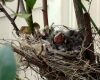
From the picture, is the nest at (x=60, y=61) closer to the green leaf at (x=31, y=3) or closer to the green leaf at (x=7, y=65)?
the green leaf at (x=31, y=3)

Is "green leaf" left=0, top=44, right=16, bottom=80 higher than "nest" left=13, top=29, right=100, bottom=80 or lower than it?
higher

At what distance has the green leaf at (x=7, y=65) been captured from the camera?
0.27 feet

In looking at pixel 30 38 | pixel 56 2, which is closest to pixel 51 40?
pixel 30 38

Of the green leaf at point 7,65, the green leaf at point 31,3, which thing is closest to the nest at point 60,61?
the green leaf at point 31,3

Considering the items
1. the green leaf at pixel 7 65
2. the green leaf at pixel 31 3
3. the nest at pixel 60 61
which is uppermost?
Result: the green leaf at pixel 31 3

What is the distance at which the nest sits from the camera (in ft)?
1.33

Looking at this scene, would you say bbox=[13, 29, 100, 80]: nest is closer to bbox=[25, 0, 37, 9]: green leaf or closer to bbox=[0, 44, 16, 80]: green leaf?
bbox=[25, 0, 37, 9]: green leaf

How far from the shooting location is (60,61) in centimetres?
42

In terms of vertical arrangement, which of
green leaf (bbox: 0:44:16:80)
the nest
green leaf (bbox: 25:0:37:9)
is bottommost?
the nest

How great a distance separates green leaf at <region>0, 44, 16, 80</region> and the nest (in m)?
0.31

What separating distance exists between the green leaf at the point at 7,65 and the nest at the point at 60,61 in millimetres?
312

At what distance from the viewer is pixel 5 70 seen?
0.27 feet

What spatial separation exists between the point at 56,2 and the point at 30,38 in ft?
1.90

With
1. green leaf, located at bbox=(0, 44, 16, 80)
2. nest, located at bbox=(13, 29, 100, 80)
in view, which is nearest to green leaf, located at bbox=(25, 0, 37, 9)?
nest, located at bbox=(13, 29, 100, 80)
